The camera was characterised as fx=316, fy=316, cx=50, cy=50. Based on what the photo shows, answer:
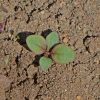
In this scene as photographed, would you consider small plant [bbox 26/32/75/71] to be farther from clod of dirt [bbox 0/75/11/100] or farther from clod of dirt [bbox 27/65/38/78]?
clod of dirt [bbox 0/75/11/100]

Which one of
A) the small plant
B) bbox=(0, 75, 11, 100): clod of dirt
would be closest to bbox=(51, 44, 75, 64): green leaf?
the small plant

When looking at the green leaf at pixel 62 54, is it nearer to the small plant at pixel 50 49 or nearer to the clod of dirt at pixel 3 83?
the small plant at pixel 50 49

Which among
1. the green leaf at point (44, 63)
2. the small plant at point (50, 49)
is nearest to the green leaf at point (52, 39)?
the small plant at point (50, 49)

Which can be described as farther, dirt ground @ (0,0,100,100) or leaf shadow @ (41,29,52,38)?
leaf shadow @ (41,29,52,38)

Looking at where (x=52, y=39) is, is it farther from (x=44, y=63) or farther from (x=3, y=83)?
(x=3, y=83)

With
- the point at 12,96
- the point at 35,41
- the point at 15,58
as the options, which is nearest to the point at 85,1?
the point at 35,41

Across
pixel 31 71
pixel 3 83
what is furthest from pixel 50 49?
pixel 3 83
